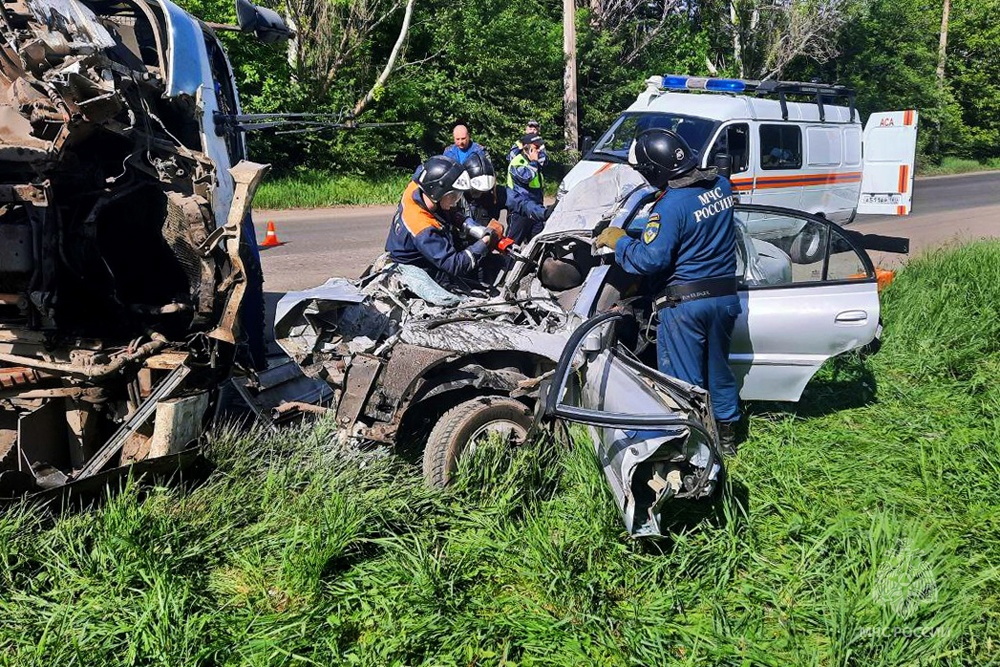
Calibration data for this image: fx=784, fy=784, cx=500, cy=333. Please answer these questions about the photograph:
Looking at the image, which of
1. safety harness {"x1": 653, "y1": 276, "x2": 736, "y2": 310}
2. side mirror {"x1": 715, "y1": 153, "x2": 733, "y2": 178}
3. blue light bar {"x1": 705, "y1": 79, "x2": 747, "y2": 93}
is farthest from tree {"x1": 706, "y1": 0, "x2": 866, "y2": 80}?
safety harness {"x1": 653, "y1": 276, "x2": 736, "y2": 310}

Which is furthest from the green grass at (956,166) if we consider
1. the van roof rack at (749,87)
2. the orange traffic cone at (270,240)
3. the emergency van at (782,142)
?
the orange traffic cone at (270,240)

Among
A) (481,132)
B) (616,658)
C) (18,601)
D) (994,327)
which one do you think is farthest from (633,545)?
(481,132)

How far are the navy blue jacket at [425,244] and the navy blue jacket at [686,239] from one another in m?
1.30

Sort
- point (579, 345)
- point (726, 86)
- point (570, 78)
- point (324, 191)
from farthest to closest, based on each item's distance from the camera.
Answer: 1. point (570, 78)
2. point (324, 191)
3. point (726, 86)
4. point (579, 345)

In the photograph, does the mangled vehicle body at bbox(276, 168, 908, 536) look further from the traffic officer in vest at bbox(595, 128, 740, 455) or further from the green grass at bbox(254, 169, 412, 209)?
the green grass at bbox(254, 169, 412, 209)

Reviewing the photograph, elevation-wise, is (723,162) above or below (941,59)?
below

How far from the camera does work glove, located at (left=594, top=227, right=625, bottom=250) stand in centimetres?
457

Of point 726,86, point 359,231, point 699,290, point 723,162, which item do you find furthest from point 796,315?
point 359,231

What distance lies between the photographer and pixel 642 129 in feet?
32.8

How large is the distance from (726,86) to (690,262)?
6892 millimetres

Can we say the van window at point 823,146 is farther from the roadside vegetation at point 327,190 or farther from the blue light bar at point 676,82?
the roadside vegetation at point 327,190

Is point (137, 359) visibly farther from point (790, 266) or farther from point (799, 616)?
point (790, 266)

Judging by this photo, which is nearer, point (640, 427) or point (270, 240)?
point (640, 427)

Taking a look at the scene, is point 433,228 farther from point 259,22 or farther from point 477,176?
point 259,22
